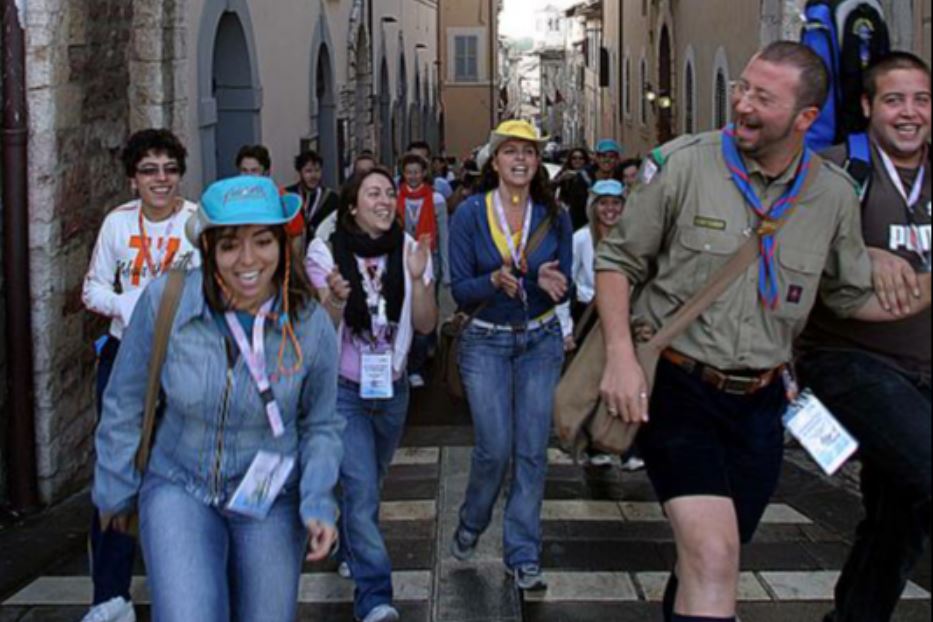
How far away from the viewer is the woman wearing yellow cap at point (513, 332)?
5422mm

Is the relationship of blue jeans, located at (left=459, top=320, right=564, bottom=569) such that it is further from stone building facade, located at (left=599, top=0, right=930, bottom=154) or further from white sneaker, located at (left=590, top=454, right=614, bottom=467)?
stone building facade, located at (left=599, top=0, right=930, bottom=154)

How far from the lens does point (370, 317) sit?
5.25 meters

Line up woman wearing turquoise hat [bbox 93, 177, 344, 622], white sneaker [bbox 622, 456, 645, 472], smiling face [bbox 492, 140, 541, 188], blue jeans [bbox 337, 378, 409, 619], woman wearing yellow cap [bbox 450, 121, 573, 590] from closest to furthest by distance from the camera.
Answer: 1. woman wearing turquoise hat [bbox 93, 177, 344, 622]
2. blue jeans [bbox 337, 378, 409, 619]
3. woman wearing yellow cap [bbox 450, 121, 573, 590]
4. smiling face [bbox 492, 140, 541, 188]
5. white sneaker [bbox 622, 456, 645, 472]

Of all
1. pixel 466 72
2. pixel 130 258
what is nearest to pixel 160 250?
pixel 130 258

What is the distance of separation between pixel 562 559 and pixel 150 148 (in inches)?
93.1

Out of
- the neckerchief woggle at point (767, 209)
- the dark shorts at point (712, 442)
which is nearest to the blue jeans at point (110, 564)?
the dark shorts at point (712, 442)

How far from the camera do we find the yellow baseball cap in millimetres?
5555

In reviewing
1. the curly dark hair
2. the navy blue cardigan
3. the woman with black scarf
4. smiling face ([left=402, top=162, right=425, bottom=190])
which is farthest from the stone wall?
smiling face ([left=402, top=162, right=425, bottom=190])

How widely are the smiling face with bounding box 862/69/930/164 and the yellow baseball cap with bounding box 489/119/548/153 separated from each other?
1848 millimetres

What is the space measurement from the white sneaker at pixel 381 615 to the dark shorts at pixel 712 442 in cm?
138

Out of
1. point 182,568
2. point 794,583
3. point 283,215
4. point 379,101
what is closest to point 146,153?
point 283,215

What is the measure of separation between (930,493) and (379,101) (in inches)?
869

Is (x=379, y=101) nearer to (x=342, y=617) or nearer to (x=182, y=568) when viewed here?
(x=342, y=617)

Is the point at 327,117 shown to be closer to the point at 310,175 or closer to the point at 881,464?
the point at 310,175
